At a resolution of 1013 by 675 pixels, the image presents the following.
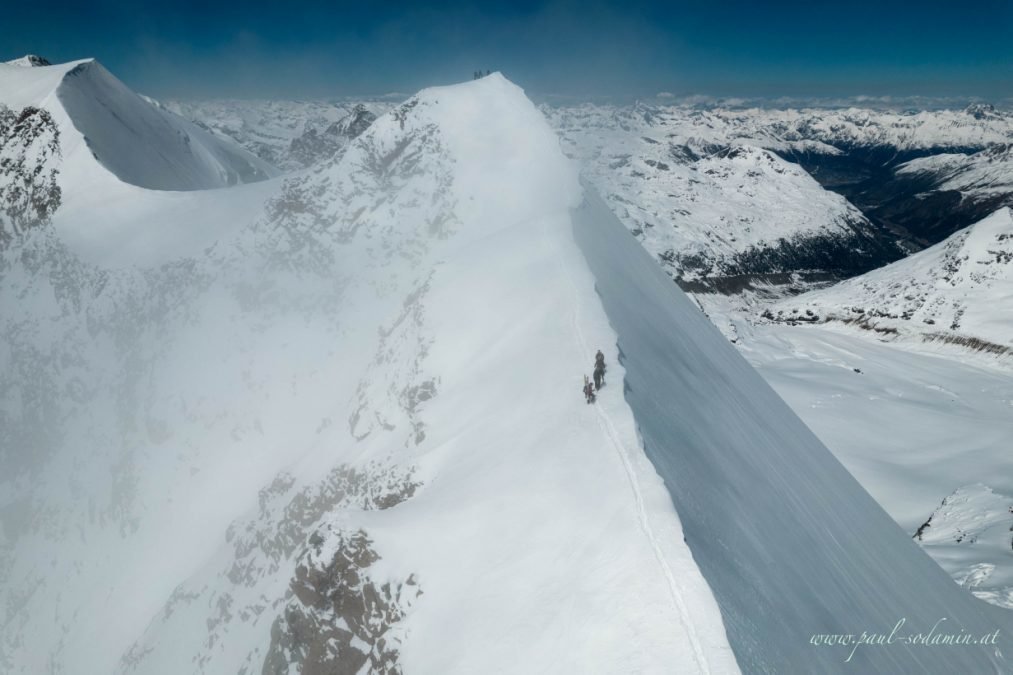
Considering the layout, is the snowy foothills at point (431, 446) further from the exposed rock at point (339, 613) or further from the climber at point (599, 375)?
the climber at point (599, 375)

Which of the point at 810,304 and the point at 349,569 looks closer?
the point at 349,569

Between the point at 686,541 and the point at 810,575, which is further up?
the point at 686,541

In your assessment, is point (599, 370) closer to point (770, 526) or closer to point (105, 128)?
point (770, 526)

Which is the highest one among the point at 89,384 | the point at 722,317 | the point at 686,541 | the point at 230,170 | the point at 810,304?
the point at 230,170

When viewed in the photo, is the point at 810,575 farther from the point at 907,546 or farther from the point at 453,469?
the point at 907,546

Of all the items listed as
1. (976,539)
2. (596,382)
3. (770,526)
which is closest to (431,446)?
(596,382)

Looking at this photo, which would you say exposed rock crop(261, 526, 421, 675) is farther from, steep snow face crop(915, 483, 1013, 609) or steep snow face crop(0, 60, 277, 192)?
steep snow face crop(0, 60, 277, 192)

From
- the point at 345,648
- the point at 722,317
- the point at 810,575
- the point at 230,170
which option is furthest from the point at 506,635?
the point at 230,170
